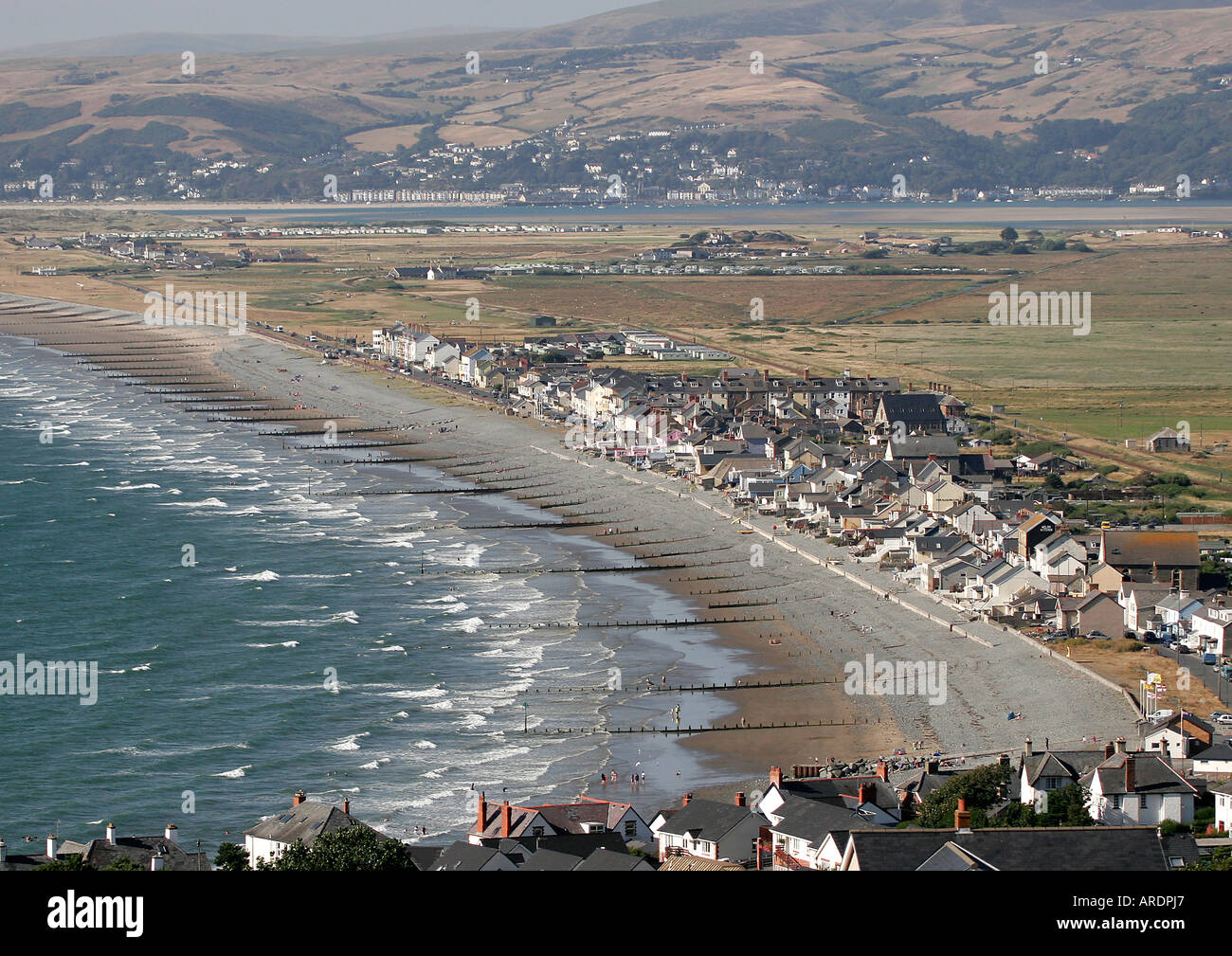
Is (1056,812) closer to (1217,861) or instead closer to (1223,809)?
(1223,809)

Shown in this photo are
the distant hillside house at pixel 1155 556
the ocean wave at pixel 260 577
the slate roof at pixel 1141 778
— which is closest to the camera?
the slate roof at pixel 1141 778

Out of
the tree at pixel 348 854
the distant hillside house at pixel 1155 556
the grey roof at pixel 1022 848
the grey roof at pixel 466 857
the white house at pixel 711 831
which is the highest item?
the grey roof at pixel 1022 848

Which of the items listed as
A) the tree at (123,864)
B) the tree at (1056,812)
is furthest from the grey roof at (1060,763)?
the tree at (123,864)

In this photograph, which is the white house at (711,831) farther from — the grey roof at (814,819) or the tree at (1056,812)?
the tree at (1056,812)

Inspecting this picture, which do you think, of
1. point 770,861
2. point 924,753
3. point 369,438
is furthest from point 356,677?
point 369,438

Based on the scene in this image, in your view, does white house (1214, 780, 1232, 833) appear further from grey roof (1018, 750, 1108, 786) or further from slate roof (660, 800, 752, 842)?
slate roof (660, 800, 752, 842)

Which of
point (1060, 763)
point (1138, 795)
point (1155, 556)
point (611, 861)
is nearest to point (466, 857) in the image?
point (611, 861)
